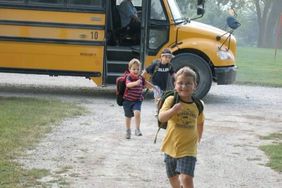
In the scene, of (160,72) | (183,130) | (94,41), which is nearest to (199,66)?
(94,41)

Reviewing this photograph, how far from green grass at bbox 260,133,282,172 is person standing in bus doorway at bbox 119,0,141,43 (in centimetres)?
488

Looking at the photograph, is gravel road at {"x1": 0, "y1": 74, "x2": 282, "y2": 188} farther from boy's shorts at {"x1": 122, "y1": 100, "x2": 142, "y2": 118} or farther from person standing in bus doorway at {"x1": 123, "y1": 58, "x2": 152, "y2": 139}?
boy's shorts at {"x1": 122, "y1": 100, "x2": 142, "y2": 118}

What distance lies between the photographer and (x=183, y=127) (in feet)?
18.6

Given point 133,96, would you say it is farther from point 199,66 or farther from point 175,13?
point 175,13

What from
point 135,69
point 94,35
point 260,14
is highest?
point 135,69

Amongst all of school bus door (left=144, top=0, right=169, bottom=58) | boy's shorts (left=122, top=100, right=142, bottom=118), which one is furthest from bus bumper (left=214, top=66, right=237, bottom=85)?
boy's shorts (left=122, top=100, right=142, bottom=118)

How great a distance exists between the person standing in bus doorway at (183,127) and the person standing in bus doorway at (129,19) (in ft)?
28.3

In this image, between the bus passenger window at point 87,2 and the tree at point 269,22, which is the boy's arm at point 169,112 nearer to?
the bus passenger window at point 87,2

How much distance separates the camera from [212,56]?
→ 557 inches

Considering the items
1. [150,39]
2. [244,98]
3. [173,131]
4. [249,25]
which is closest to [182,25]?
[150,39]

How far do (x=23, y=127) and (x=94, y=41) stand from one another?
179 inches

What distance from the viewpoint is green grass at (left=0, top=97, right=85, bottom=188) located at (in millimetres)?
6798

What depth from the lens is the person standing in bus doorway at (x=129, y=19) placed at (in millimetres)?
14211

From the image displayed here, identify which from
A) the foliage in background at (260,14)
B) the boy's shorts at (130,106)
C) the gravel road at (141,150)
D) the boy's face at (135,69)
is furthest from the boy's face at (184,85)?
the foliage in background at (260,14)
